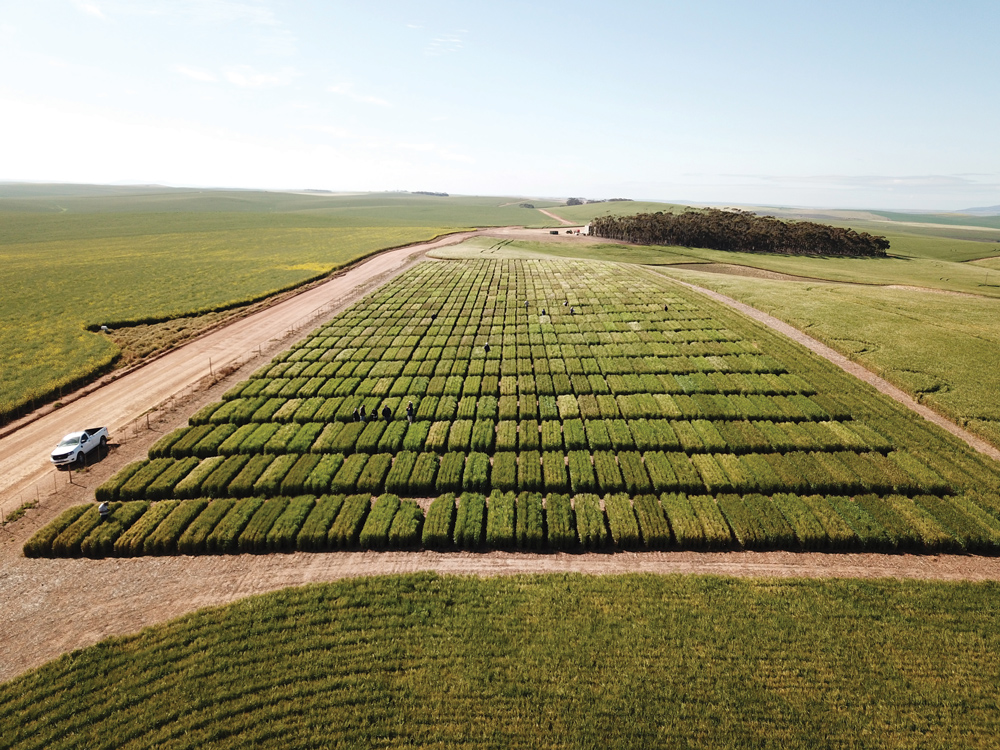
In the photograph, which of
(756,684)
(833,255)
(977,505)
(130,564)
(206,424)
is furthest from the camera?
(833,255)

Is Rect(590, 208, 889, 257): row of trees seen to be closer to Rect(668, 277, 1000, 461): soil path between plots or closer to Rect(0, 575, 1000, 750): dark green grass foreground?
Rect(668, 277, 1000, 461): soil path between plots

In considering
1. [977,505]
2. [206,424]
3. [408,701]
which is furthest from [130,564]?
[977,505]

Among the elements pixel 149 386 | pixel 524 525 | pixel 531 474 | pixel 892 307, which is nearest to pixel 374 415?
pixel 531 474

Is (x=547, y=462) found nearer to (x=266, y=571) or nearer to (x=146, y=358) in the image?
(x=266, y=571)

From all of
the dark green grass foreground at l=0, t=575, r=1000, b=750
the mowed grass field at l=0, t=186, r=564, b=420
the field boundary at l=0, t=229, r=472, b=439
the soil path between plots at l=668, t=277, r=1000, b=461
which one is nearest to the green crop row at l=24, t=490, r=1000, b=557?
the dark green grass foreground at l=0, t=575, r=1000, b=750

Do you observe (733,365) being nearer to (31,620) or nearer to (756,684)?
(756,684)

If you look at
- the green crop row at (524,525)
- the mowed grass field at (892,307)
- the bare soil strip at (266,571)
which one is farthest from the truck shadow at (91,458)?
the mowed grass field at (892,307)

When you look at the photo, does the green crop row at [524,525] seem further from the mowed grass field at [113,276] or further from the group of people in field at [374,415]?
the mowed grass field at [113,276]
